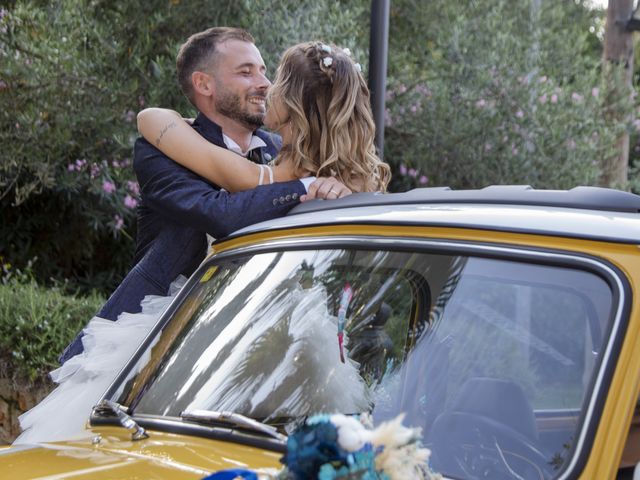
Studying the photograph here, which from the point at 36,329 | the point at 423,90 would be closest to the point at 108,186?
the point at 36,329

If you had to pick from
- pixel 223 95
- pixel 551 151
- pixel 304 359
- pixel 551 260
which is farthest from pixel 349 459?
pixel 551 151

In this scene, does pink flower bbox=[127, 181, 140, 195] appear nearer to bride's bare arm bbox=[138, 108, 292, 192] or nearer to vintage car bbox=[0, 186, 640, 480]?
bride's bare arm bbox=[138, 108, 292, 192]

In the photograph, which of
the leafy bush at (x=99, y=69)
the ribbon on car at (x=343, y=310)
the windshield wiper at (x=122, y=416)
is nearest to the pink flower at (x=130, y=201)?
the leafy bush at (x=99, y=69)

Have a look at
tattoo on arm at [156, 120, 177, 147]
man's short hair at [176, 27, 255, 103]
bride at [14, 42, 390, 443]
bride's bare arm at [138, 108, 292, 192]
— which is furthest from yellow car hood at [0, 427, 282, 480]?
man's short hair at [176, 27, 255, 103]

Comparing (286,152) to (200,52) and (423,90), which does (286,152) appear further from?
(423,90)

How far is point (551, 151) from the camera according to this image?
9875 mm

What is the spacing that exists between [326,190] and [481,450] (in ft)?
4.43

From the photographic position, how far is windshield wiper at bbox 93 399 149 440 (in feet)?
9.21

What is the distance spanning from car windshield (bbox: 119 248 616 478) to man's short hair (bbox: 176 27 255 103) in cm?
120

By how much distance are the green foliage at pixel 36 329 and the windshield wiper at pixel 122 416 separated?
164 inches

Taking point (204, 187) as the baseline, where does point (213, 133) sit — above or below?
above

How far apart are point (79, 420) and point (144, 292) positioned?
0.58 meters

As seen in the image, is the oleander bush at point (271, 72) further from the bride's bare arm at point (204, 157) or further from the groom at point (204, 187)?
the bride's bare arm at point (204, 157)

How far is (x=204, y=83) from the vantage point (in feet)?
13.5
